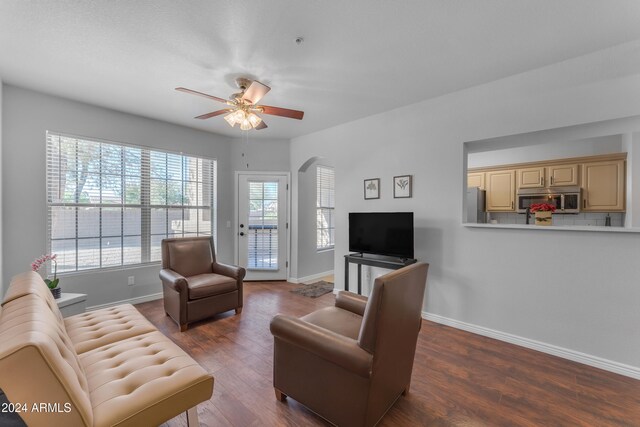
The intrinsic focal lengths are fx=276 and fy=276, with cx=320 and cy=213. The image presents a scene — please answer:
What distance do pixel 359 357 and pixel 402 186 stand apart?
256 cm

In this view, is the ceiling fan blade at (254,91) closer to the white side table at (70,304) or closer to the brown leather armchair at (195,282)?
the brown leather armchair at (195,282)

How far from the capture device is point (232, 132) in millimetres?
4758

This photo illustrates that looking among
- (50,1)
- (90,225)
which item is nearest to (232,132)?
(90,225)

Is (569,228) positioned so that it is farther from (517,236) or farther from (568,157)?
(568,157)

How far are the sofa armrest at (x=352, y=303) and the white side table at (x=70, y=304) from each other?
2.78 metres

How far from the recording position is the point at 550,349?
256cm

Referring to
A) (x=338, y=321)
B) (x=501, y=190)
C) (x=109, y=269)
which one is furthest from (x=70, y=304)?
(x=501, y=190)

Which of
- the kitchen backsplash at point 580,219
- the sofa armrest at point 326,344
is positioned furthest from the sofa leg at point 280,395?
the kitchen backsplash at point 580,219

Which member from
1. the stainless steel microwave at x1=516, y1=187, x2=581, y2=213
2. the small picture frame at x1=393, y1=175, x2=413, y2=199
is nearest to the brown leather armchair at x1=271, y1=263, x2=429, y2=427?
the small picture frame at x1=393, y1=175, x2=413, y2=199

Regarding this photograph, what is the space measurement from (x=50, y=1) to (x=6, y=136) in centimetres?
210

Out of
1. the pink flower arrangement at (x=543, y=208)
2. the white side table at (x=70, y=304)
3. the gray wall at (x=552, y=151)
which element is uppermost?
the gray wall at (x=552, y=151)

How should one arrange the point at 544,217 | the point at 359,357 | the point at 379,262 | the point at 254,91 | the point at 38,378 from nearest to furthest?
the point at 38,378
the point at 359,357
the point at 254,91
the point at 544,217
the point at 379,262

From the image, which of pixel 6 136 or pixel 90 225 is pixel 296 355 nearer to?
pixel 90 225

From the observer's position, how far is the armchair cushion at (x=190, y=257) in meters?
3.53
